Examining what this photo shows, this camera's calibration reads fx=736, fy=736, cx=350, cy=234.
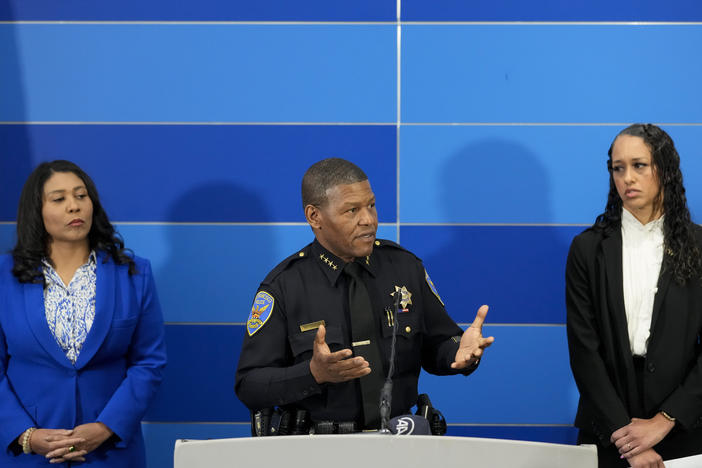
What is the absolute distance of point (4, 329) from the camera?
98.0 inches

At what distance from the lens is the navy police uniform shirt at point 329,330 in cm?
205

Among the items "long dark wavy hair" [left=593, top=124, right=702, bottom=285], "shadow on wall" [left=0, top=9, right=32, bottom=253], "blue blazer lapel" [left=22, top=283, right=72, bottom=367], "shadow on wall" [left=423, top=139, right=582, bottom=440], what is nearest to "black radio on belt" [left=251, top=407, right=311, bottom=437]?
"blue blazer lapel" [left=22, top=283, right=72, bottom=367]

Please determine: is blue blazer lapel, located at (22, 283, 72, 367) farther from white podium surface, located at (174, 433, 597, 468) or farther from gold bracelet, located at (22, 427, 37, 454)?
white podium surface, located at (174, 433, 597, 468)

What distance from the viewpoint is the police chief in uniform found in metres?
2.08

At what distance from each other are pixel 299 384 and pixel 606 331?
1043 mm

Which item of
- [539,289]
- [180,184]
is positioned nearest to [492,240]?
[539,289]

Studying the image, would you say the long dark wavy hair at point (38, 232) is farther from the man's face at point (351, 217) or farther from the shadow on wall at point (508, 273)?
the shadow on wall at point (508, 273)

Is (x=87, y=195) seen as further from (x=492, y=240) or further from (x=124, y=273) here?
(x=492, y=240)

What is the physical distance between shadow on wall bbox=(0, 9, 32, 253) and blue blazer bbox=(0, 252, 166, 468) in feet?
2.87

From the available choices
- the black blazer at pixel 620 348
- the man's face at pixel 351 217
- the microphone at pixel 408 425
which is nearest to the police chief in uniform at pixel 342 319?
the man's face at pixel 351 217

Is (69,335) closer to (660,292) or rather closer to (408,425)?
(408,425)

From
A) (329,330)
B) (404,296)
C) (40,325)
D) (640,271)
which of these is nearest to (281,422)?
(329,330)

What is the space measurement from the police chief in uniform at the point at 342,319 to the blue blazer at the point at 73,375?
2.06 ft
